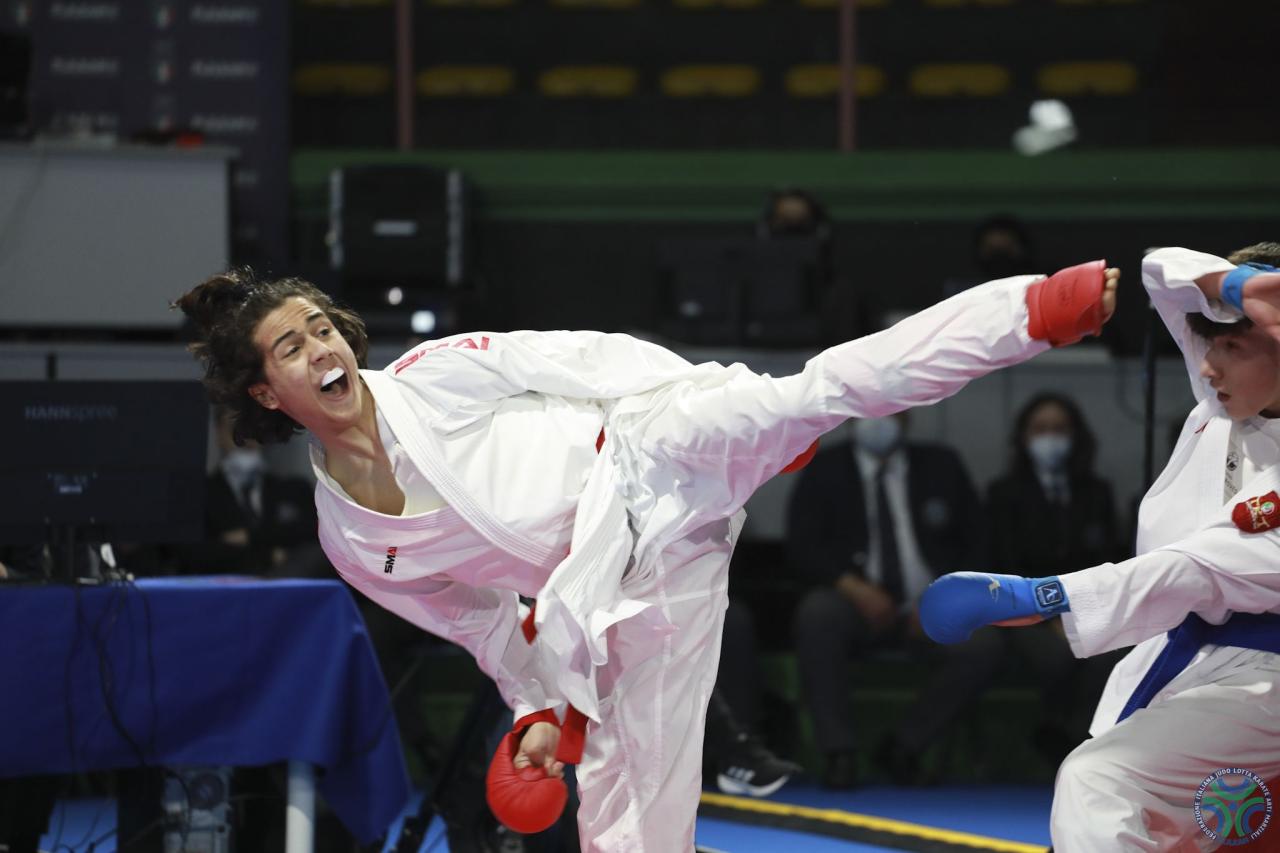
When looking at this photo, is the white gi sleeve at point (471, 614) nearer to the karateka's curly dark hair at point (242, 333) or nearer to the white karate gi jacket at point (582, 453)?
the white karate gi jacket at point (582, 453)

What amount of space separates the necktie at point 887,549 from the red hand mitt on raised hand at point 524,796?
3271 millimetres

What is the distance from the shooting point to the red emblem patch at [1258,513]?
262 cm

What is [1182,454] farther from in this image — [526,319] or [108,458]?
[526,319]

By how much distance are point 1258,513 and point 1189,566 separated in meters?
0.15

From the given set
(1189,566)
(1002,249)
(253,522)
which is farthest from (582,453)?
(1002,249)

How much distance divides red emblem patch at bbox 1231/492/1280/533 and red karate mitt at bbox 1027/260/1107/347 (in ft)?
1.52

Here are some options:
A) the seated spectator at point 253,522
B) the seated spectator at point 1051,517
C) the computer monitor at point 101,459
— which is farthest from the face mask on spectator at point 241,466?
the seated spectator at point 1051,517

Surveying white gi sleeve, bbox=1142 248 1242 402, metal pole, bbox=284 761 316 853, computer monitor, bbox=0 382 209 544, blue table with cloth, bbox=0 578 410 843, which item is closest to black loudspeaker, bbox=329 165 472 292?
computer monitor, bbox=0 382 209 544

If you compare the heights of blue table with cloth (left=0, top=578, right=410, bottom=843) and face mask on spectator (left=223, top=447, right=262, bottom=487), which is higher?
face mask on spectator (left=223, top=447, right=262, bottom=487)

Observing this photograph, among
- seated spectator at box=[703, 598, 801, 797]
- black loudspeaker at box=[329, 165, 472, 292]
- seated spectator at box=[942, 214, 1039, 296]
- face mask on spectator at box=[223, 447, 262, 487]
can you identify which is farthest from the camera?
black loudspeaker at box=[329, 165, 472, 292]

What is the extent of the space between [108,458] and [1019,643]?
3.33 metres

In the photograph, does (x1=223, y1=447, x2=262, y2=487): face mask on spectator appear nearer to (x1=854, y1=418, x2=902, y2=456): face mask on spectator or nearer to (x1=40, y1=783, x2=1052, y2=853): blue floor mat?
(x1=40, y1=783, x2=1052, y2=853): blue floor mat

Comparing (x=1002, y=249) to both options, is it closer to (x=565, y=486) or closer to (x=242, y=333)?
(x=565, y=486)

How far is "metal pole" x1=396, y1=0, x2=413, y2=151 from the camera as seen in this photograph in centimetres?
894
